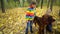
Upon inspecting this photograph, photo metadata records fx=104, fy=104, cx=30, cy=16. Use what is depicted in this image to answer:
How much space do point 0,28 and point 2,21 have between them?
0.39 feet

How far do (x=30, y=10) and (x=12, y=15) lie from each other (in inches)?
11.5

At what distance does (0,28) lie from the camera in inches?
64.4

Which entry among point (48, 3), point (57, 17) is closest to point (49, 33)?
point (57, 17)

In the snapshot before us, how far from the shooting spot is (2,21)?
1.62 meters

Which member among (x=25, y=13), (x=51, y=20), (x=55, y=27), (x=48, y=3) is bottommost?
(x=55, y=27)

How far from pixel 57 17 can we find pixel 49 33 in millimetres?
290

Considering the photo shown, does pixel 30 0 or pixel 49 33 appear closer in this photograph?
pixel 30 0

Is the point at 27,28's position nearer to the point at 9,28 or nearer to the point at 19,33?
the point at 19,33

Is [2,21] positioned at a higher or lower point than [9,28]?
higher

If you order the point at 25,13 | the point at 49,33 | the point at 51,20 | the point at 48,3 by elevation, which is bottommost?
the point at 49,33

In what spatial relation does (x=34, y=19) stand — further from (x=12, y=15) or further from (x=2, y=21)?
(x=2, y=21)

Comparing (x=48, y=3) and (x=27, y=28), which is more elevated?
(x=48, y=3)

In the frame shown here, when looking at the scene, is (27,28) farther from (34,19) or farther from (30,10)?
(30,10)

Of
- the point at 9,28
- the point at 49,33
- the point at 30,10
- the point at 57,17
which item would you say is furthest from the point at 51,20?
the point at 9,28
